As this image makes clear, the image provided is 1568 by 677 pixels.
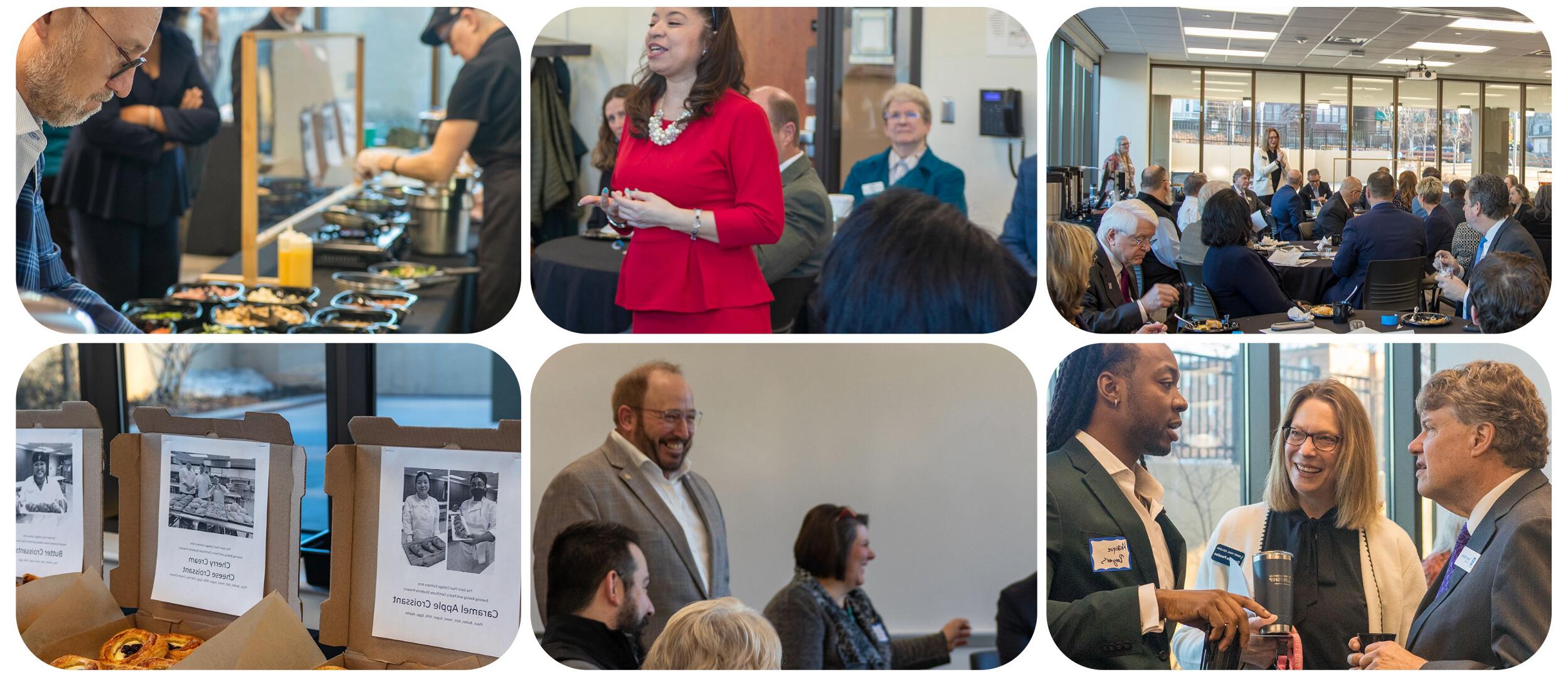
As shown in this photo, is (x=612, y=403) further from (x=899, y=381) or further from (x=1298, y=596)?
(x=1298, y=596)

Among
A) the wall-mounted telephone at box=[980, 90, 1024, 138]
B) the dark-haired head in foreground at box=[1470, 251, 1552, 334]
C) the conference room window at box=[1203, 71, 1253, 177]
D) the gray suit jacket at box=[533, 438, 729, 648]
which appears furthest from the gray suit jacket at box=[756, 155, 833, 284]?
the dark-haired head in foreground at box=[1470, 251, 1552, 334]

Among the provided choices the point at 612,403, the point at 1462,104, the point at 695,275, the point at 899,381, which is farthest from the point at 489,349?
the point at 1462,104

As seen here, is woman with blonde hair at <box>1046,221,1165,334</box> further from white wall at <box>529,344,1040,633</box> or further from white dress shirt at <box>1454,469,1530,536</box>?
white dress shirt at <box>1454,469,1530,536</box>

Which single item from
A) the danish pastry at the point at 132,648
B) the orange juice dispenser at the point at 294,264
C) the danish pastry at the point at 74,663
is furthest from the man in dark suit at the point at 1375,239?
the orange juice dispenser at the point at 294,264

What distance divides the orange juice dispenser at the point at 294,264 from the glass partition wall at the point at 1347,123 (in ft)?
7.39

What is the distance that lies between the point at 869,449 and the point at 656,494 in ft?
1.20

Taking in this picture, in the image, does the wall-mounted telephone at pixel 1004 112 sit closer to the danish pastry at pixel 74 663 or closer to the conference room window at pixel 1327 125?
the conference room window at pixel 1327 125

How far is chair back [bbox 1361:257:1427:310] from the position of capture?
1.94 m

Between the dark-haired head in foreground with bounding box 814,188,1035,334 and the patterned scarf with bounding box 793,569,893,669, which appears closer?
the patterned scarf with bounding box 793,569,893,669

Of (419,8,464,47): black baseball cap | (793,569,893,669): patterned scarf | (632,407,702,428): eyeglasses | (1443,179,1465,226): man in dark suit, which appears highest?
(419,8,464,47): black baseball cap

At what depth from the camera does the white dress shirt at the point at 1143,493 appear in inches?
73.7

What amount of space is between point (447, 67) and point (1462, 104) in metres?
2.37

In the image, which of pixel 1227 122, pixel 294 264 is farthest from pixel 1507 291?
pixel 294 264

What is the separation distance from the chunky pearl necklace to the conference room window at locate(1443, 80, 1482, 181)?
131 centimetres
